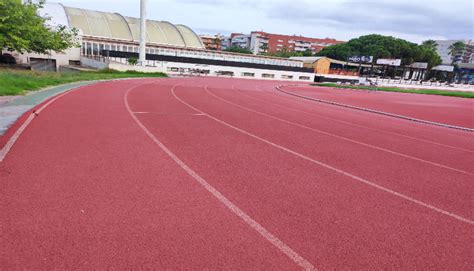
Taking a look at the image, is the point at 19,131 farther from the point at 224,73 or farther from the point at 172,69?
the point at 224,73

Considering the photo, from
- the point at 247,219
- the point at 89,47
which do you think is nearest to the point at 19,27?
the point at 89,47

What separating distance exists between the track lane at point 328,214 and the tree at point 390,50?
87.1 meters

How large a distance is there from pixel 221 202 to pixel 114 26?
66.1m

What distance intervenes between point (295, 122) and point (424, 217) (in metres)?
7.58

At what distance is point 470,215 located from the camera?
15.2 feet

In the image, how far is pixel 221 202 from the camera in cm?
443

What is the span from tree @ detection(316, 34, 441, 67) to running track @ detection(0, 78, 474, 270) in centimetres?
8615

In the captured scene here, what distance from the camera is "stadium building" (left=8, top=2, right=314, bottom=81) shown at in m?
43.2

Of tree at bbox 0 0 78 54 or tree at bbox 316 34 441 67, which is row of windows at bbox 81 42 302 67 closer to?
tree at bbox 0 0 78 54

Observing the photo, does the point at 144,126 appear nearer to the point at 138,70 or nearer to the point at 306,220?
the point at 306,220

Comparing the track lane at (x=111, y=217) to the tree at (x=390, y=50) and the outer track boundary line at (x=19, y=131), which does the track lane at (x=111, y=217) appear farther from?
the tree at (x=390, y=50)

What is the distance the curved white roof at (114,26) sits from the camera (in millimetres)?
57156

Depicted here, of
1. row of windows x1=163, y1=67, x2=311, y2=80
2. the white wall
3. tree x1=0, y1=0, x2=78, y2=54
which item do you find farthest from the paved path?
row of windows x1=163, y1=67, x2=311, y2=80

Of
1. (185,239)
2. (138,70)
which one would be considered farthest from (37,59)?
(185,239)
